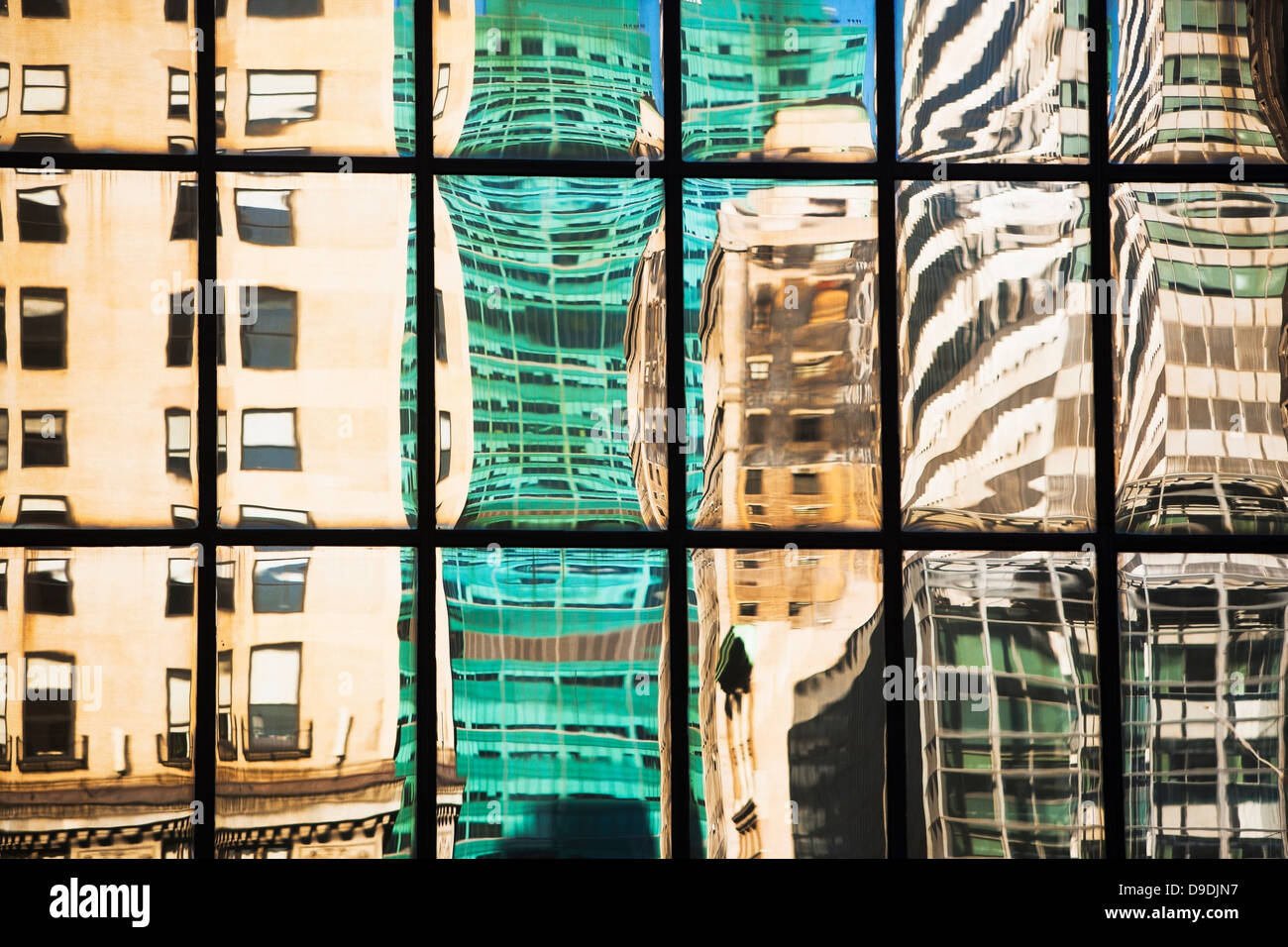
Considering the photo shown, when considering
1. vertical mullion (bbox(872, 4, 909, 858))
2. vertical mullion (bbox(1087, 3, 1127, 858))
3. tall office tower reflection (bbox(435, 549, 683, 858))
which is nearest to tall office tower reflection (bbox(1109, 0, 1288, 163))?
vertical mullion (bbox(1087, 3, 1127, 858))

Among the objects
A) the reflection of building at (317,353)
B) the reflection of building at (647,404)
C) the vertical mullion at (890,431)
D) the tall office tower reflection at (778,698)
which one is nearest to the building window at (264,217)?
the reflection of building at (317,353)

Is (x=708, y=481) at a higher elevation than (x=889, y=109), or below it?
below

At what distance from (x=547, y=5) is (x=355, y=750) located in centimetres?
200

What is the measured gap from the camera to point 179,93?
232 cm

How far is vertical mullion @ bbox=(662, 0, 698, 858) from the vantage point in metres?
2.33

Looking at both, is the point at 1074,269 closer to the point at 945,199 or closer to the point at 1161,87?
the point at 945,199

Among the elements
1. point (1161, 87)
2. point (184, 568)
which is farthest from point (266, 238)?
point (1161, 87)

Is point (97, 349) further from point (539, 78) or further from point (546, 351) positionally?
point (539, 78)

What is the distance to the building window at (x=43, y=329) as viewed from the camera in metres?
2.28

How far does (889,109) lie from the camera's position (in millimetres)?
2383

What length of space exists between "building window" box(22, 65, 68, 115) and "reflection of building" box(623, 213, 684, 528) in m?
1.55

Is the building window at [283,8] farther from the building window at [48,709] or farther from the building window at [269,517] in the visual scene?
the building window at [48,709]

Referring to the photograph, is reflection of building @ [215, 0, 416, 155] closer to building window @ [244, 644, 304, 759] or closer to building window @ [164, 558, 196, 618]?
building window @ [164, 558, 196, 618]
